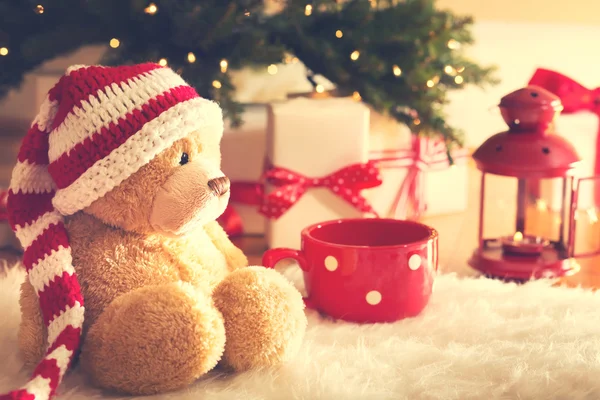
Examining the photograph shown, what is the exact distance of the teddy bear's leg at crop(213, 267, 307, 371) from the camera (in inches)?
22.3

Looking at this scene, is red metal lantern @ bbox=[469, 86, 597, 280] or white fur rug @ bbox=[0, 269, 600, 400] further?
red metal lantern @ bbox=[469, 86, 597, 280]

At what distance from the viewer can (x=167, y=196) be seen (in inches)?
22.4

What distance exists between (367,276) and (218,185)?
7.6 inches

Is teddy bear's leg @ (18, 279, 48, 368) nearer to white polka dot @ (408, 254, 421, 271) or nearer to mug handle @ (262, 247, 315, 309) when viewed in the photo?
mug handle @ (262, 247, 315, 309)

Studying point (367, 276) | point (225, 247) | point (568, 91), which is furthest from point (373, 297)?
point (568, 91)

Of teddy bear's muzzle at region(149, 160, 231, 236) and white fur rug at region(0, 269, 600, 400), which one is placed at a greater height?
teddy bear's muzzle at region(149, 160, 231, 236)

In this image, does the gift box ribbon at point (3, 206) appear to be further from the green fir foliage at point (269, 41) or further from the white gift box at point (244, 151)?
the white gift box at point (244, 151)

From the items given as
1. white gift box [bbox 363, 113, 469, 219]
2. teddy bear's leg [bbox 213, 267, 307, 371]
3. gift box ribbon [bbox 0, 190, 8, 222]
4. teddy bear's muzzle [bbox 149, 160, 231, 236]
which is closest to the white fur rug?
teddy bear's leg [bbox 213, 267, 307, 371]

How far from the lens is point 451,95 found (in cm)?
137

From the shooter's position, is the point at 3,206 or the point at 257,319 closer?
the point at 257,319

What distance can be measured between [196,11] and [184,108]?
41 cm

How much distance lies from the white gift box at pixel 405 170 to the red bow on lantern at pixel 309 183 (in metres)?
0.08

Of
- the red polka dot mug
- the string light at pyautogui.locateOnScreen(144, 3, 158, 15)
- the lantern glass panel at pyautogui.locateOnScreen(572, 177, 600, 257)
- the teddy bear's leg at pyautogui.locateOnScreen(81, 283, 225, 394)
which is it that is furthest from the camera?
the lantern glass panel at pyautogui.locateOnScreen(572, 177, 600, 257)

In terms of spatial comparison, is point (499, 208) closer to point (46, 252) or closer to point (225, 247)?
point (225, 247)
